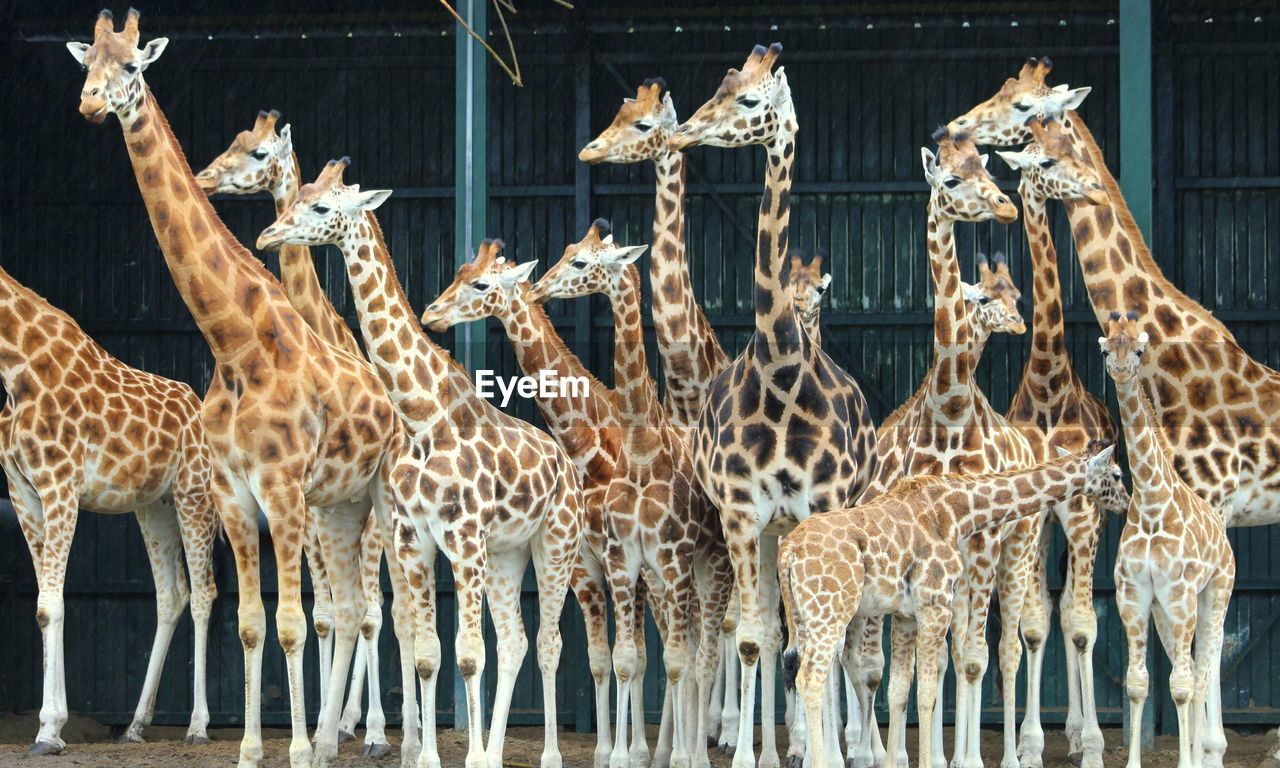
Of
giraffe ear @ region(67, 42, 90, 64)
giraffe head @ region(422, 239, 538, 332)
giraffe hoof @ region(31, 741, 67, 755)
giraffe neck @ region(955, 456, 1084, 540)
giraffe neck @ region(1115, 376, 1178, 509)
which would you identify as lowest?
giraffe hoof @ region(31, 741, 67, 755)

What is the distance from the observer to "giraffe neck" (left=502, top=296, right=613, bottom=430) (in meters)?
11.2

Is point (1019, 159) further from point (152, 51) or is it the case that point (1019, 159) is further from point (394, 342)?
point (152, 51)

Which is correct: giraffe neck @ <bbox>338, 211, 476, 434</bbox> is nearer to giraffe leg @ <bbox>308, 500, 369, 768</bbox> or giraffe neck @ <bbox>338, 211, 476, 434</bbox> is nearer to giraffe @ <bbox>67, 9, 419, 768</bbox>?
giraffe @ <bbox>67, 9, 419, 768</bbox>

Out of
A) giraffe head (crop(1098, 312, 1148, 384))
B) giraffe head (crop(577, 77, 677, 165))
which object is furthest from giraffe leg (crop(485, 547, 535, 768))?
giraffe head (crop(1098, 312, 1148, 384))

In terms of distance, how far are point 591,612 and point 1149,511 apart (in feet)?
12.0

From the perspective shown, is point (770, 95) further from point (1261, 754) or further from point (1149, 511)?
point (1261, 754)

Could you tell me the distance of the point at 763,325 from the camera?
32.9 feet

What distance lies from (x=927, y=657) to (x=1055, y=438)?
2844mm

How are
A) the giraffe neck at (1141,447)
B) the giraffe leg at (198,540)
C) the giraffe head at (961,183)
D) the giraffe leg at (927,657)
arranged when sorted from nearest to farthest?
the giraffe leg at (927,657) < the giraffe neck at (1141,447) < the giraffe head at (961,183) < the giraffe leg at (198,540)

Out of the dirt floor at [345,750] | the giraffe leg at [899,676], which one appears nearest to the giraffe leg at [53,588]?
the dirt floor at [345,750]

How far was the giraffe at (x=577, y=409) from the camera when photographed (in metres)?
10.8

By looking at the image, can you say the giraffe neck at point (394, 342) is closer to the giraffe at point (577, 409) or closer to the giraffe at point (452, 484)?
the giraffe at point (452, 484)

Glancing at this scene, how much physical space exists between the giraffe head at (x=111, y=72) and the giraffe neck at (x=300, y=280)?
1.63 m

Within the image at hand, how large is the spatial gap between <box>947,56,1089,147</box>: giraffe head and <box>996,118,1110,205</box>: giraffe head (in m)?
0.24
